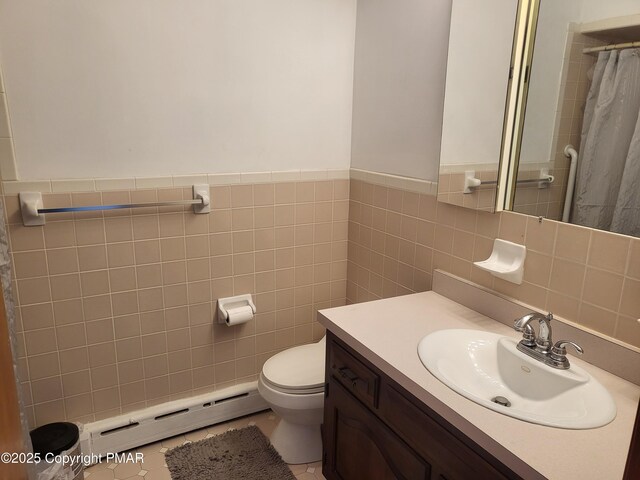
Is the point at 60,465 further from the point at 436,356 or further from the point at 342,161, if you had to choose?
the point at 342,161

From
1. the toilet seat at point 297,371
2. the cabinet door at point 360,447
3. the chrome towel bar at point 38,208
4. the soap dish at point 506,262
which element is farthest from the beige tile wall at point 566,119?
the chrome towel bar at point 38,208

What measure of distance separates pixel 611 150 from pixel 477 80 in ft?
1.76

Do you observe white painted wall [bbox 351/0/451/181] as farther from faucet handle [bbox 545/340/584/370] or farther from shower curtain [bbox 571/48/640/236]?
faucet handle [bbox 545/340/584/370]

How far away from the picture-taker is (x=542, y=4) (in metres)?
1.47

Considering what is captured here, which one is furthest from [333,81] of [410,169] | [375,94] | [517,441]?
[517,441]

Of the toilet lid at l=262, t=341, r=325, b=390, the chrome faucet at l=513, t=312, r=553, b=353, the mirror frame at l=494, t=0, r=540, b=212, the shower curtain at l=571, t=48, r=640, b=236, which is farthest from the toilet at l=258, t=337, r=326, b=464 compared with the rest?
the shower curtain at l=571, t=48, r=640, b=236

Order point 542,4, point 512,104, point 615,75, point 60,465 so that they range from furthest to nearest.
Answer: point 60,465 < point 512,104 < point 542,4 < point 615,75

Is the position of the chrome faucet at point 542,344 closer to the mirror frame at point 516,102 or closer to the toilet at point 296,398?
the mirror frame at point 516,102

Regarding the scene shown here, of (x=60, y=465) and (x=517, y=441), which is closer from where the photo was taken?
(x=517, y=441)

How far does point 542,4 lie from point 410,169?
2.49 feet

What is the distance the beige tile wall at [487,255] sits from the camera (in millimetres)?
1270

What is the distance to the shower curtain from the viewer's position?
126 cm

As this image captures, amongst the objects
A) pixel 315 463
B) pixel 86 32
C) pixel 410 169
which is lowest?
pixel 315 463

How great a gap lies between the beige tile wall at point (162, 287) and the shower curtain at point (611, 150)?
1217mm
